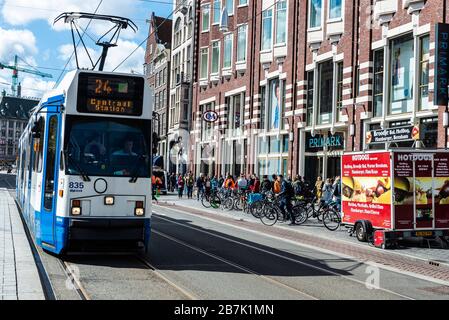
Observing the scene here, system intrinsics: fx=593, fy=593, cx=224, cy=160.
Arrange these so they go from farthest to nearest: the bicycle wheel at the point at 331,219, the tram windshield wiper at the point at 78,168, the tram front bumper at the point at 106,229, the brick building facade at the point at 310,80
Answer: the brick building facade at the point at 310,80 → the bicycle wheel at the point at 331,219 → the tram windshield wiper at the point at 78,168 → the tram front bumper at the point at 106,229

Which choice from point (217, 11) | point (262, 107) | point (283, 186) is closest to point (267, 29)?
point (262, 107)

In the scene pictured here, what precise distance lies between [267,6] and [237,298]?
30.3 metres

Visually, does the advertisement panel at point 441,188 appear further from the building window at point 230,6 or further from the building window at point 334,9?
the building window at point 230,6

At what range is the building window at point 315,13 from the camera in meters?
30.3

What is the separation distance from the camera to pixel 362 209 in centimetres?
1708

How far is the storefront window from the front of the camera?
22.0m

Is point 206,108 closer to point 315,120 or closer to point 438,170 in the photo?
point 315,120

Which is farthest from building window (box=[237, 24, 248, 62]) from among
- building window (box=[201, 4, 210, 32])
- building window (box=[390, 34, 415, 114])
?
building window (box=[390, 34, 415, 114])

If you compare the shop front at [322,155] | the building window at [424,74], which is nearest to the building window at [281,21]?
the shop front at [322,155]

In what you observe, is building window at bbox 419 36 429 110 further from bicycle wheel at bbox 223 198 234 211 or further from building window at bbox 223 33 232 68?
building window at bbox 223 33 232 68

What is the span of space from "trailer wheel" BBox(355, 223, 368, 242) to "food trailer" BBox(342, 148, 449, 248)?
3.7 inches

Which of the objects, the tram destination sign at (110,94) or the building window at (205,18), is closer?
the tram destination sign at (110,94)

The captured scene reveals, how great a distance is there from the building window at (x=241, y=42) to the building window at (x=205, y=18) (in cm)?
644

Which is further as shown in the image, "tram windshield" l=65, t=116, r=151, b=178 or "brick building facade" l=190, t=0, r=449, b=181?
"brick building facade" l=190, t=0, r=449, b=181
